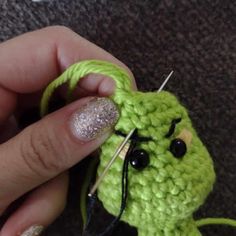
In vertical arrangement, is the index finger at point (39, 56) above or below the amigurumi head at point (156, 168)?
above

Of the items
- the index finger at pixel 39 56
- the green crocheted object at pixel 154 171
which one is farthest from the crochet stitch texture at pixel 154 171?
the index finger at pixel 39 56

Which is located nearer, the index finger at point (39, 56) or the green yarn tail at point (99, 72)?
the green yarn tail at point (99, 72)

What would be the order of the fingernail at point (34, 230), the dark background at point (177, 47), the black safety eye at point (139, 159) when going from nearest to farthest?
the black safety eye at point (139, 159) < the fingernail at point (34, 230) < the dark background at point (177, 47)

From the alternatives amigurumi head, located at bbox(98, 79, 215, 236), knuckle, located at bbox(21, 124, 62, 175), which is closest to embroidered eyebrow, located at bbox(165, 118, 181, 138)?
amigurumi head, located at bbox(98, 79, 215, 236)

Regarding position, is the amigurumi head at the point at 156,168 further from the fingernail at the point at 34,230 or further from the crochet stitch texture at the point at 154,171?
the fingernail at the point at 34,230

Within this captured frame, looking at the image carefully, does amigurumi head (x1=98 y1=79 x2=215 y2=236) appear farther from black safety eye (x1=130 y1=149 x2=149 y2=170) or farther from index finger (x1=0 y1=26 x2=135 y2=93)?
index finger (x1=0 y1=26 x2=135 y2=93)

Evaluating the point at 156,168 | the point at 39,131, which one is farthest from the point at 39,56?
the point at 156,168

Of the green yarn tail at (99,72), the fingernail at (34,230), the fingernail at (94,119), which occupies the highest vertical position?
the green yarn tail at (99,72)
